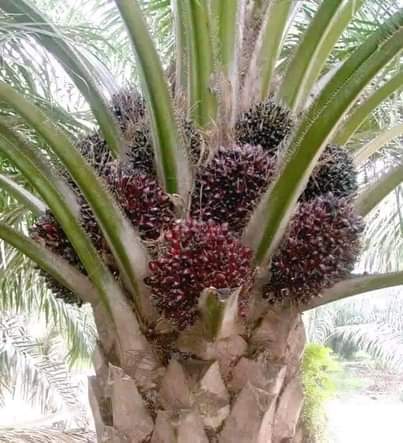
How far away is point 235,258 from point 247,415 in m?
0.35

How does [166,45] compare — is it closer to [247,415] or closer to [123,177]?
[123,177]

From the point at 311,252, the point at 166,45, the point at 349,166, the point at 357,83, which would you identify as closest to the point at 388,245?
the point at 166,45

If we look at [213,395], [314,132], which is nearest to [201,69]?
[314,132]

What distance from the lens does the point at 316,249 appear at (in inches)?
54.4

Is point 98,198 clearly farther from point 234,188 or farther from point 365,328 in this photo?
point 365,328

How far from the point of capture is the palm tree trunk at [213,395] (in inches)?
54.2

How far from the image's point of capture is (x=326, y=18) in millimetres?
1561

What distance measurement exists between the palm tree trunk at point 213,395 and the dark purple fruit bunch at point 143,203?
28 centimetres

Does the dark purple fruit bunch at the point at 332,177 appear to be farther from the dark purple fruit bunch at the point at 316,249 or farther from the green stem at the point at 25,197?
the green stem at the point at 25,197

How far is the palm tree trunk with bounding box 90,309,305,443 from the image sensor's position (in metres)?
1.38

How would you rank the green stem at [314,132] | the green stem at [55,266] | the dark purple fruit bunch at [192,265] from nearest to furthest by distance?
the green stem at [314,132]
the dark purple fruit bunch at [192,265]
the green stem at [55,266]

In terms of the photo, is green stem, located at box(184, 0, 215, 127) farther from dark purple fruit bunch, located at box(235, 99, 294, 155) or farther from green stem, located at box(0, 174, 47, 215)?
green stem, located at box(0, 174, 47, 215)

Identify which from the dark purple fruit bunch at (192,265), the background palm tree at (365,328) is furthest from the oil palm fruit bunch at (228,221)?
the background palm tree at (365,328)

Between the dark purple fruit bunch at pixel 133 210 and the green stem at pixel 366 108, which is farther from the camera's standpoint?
the green stem at pixel 366 108
